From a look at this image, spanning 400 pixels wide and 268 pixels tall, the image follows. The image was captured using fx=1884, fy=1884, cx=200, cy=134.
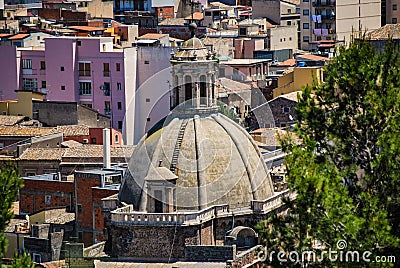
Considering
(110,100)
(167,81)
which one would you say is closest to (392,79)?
(167,81)

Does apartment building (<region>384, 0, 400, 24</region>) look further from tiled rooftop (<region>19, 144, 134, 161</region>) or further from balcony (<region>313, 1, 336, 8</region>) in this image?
tiled rooftop (<region>19, 144, 134, 161</region>)

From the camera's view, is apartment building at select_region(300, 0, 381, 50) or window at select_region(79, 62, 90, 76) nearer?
window at select_region(79, 62, 90, 76)

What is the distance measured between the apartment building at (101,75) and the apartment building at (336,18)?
20094 millimetres

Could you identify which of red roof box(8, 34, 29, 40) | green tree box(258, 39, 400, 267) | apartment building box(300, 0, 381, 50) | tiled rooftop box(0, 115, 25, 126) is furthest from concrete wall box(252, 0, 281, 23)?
green tree box(258, 39, 400, 267)

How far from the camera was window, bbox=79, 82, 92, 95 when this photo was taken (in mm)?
87875

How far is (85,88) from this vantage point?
8806 cm

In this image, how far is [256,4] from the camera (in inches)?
4840

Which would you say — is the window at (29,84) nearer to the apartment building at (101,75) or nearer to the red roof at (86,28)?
the apartment building at (101,75)

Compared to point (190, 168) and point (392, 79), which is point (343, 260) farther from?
point (190, 168)

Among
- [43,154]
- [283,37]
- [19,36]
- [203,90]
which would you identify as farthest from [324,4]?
[203,90]

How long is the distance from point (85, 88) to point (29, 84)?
11.7 ft

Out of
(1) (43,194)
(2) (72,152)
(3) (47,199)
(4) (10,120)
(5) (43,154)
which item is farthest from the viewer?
(4) (10,120)

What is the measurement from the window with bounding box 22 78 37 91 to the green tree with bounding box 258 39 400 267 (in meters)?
52.5

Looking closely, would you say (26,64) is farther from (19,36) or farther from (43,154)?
(43,154)
